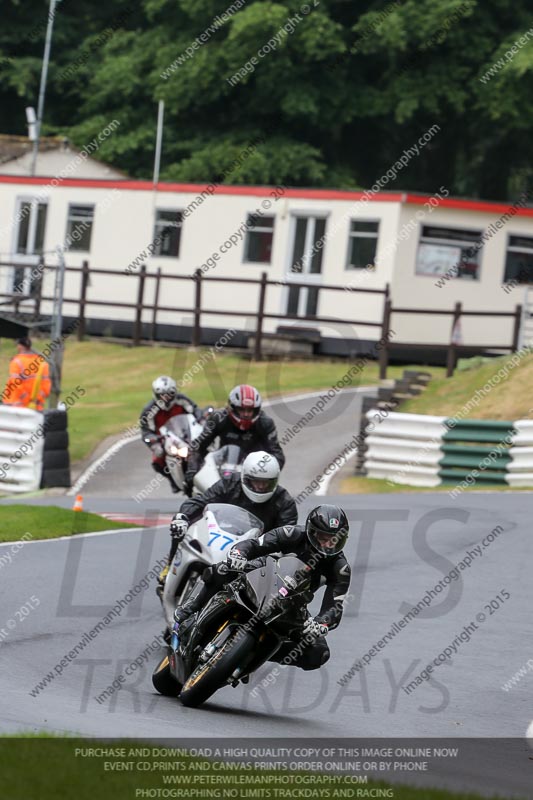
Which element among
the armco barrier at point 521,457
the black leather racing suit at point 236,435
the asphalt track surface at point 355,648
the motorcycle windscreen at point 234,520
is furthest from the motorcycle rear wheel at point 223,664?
the armco barrier at point 521,457

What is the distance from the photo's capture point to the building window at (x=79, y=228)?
124 ft

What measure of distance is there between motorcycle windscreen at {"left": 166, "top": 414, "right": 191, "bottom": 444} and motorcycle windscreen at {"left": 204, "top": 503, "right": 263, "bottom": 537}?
20.3ft

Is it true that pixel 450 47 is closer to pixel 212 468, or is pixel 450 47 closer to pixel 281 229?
pixel 281 229

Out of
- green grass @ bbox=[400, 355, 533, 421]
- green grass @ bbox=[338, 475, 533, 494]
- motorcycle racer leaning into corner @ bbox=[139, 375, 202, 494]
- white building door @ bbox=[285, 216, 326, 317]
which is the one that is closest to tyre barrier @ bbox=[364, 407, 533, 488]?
green grass @ bbox=[338, 475, 533, 494]

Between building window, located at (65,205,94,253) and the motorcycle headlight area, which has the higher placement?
building window, located at (65,205,94,253)

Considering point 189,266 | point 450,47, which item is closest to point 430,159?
point 450,47

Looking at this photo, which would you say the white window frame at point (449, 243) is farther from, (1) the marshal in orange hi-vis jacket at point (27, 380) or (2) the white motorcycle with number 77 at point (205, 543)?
(2) the white motorcycle with number 77 at point (205, 543)

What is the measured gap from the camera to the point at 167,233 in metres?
36.8

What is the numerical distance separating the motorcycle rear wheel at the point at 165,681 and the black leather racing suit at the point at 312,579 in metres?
0.35

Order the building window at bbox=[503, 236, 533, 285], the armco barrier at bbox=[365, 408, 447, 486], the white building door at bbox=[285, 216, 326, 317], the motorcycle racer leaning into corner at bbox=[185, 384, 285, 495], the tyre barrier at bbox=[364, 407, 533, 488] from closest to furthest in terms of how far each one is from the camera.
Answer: the motorcycle racer leaning into corner at bbox=[185, 384, 285, 495] < the tyre barrier at bbox=[364, 407, 533, 488] < the armco barrier at bbox=[365, 408, 447, 486] < the building window at bbox=[503, 236, 533, 285] < the white building door at bbox=[285, 216, 326, 317]

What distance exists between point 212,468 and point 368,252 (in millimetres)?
22196

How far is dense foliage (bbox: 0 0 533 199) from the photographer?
4488 centimetres

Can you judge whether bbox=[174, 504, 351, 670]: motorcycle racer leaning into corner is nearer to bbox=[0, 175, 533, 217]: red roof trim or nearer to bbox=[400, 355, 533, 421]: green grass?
bbox=[400, 355, 533, 421]: green grass

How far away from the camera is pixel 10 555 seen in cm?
1448
